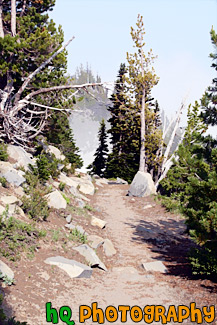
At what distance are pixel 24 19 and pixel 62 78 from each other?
11.8 ft

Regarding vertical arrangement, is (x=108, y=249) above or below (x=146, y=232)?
above

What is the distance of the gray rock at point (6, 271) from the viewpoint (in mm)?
5747

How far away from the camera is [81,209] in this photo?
43.9ft

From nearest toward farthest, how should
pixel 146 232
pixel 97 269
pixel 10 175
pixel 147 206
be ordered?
pixel 97 269
pixel 10 175
pixel 146 232
pixel 147 206

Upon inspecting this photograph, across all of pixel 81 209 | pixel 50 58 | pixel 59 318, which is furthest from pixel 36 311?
pixel 50 58

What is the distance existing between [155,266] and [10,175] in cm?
646

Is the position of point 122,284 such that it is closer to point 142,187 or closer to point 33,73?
point 33,73

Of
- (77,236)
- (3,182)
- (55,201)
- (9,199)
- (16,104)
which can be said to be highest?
(16,104)

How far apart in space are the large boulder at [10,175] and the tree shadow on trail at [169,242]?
537cm

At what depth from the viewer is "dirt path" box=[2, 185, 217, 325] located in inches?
226

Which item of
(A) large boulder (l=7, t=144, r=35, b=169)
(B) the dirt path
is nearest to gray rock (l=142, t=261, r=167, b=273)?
(B) the dirt path

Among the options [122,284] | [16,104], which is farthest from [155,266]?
[16,104]

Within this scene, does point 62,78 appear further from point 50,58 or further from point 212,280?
point 212,280

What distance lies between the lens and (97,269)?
27.6ft
